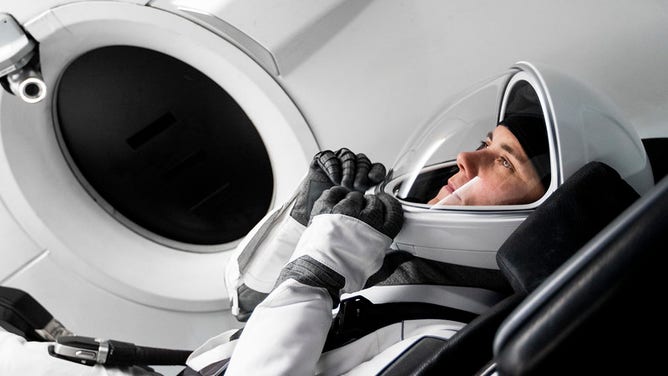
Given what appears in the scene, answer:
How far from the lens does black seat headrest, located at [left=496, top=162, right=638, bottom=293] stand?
2.48ft

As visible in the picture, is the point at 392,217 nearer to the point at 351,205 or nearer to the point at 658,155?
the point at 351,205

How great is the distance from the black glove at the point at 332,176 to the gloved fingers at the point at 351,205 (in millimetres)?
135

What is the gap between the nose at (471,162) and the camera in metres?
1.00

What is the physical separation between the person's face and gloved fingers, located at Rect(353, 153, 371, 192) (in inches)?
7.7

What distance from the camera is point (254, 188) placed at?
167cm

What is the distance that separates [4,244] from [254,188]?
66cm

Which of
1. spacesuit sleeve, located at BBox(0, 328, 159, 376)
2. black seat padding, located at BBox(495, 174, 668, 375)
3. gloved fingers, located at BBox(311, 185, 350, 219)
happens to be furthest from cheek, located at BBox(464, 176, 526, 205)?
spacesuit sleeve, located at BBox(0, 328, 159, 376)

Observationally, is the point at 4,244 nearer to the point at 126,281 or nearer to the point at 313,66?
the point at 126,281

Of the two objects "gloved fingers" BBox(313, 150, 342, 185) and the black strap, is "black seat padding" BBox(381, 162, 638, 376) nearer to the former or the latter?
the black strap

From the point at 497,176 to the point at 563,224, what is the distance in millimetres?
223

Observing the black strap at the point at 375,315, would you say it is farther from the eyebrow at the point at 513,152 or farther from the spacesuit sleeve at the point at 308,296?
the eyebrow at the point at 513,152

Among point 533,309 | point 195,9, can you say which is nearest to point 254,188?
point 195,9

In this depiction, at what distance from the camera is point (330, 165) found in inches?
46.1

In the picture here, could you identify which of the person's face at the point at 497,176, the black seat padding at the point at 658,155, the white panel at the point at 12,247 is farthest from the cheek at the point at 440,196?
the white panel at the point at 12,247
